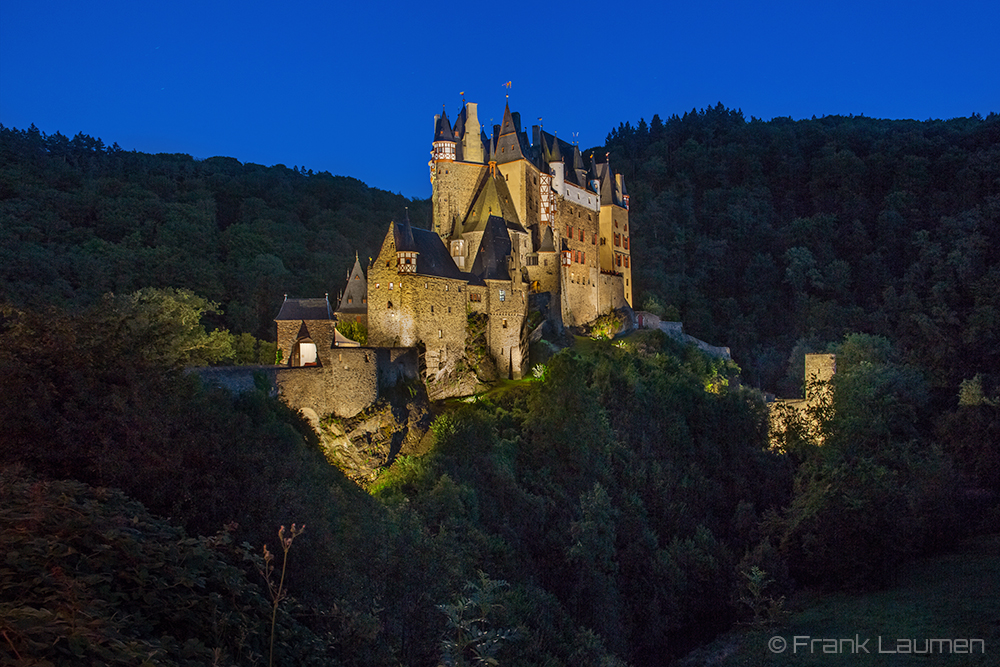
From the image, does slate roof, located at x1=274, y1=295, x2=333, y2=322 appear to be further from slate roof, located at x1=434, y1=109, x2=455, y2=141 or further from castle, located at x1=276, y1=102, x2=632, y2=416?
slate roof, located at x1=434, y1=109, x2=455, y2=141

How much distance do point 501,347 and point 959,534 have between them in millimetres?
19083

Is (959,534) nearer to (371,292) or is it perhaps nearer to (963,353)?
(963,353)

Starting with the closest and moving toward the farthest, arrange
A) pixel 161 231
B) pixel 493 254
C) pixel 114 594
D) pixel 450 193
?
pixel 114 594
pixel 493 254
pixel 450 193
pixel 161 231

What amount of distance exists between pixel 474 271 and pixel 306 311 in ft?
29.0

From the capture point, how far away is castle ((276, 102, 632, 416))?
2317cm

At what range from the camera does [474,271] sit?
3003 cm

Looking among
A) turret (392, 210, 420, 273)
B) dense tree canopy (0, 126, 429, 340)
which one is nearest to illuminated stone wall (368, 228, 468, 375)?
turret (392, 210, 420, 273)

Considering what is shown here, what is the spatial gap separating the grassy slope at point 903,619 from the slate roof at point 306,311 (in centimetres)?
1581

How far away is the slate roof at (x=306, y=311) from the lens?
912 inches

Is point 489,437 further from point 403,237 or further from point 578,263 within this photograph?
point 578,263

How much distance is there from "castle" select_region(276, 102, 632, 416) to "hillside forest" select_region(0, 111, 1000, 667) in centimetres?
193

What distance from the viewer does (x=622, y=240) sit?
142 feet

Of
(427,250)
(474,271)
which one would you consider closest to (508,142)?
(474,271)

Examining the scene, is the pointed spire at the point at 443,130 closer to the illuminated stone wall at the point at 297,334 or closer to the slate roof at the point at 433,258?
the slate roof at the point at 433,258
